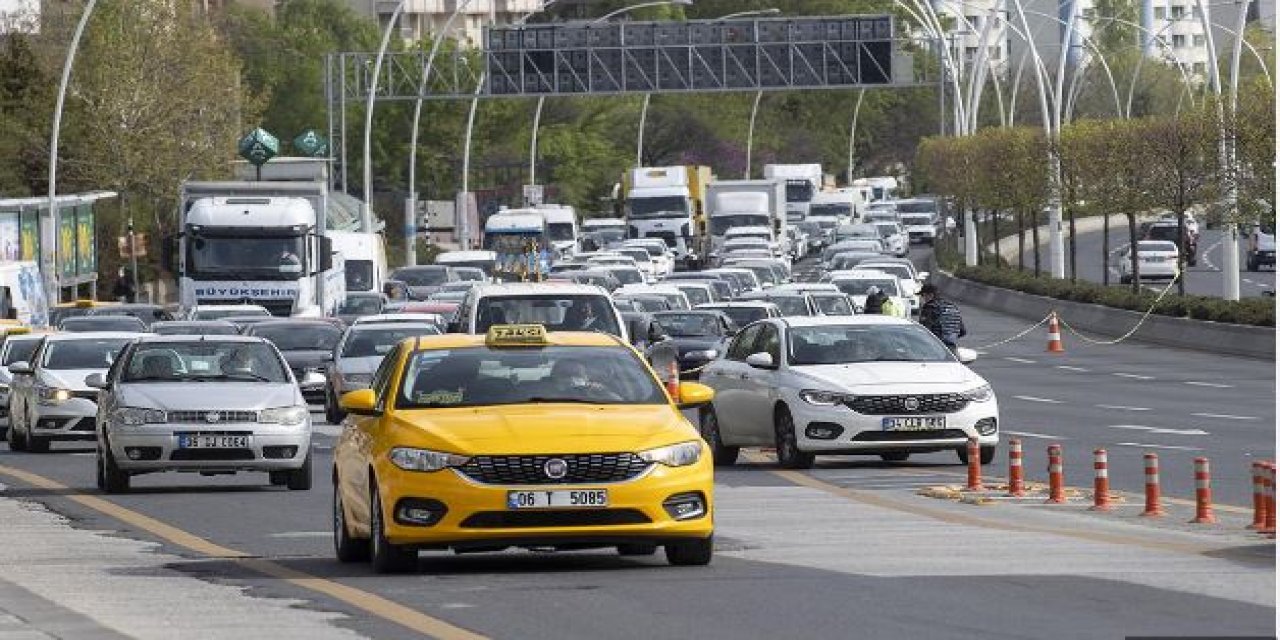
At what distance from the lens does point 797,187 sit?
13725 cm

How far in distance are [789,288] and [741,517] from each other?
3570 centimetres

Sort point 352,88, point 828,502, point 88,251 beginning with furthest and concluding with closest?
point 352,88
point 88,251
point 828,502

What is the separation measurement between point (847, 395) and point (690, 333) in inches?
811

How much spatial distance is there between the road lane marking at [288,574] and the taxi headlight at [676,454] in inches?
64.3

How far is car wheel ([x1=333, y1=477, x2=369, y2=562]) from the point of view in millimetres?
18500

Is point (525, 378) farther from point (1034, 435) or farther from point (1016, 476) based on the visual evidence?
point (1034, 435)

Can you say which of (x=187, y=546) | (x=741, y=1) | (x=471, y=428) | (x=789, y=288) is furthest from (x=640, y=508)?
(x=741, y=1)

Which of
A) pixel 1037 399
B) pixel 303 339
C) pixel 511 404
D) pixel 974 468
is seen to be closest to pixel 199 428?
pixel 974 468

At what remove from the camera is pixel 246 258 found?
58.9 meters

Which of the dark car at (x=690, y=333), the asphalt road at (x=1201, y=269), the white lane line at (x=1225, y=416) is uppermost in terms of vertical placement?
the dark car at (x=690, y=333)

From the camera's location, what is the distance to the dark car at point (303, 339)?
47312 millimetres

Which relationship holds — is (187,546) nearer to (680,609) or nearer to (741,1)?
(680,609)

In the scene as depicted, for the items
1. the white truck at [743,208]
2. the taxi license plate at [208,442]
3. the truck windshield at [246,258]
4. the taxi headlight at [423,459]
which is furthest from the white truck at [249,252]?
the white truck at [743,208]

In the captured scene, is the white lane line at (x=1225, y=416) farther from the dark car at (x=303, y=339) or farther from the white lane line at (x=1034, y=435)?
the dark car at (x=303, y=339)
